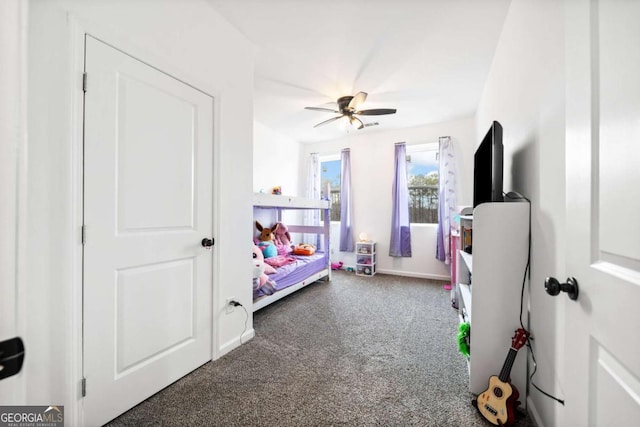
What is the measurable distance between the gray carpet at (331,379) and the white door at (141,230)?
23 cm

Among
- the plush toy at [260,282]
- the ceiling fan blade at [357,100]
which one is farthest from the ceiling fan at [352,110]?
the plush toy at [260,282]

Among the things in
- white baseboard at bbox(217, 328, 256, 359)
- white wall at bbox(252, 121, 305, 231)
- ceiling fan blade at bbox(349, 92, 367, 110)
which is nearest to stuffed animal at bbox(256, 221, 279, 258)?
white wall at bbox(252, 121, 305, 231)

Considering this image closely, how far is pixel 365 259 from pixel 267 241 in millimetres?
1743

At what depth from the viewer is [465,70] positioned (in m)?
2.54

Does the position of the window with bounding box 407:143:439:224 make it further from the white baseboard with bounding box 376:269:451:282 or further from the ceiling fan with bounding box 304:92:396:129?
the ceiling fan with bounding box 304:92:396:129

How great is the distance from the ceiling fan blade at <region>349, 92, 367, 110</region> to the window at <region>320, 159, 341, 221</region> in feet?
7.40

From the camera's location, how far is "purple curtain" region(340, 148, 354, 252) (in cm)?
465

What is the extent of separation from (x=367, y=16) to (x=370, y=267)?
11.3 ft

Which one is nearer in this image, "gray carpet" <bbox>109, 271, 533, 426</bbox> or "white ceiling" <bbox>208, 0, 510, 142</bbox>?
"gray carpet" <bbox>109, 271, 533, 426</bbox>

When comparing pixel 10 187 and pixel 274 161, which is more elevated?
pixel 274 161

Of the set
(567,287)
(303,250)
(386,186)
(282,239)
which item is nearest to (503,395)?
(567,287)

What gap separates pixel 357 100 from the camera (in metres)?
2.65

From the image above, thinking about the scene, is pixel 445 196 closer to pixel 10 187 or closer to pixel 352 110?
pixel 352 110

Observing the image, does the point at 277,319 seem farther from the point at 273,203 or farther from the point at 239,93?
the point at 239,93
